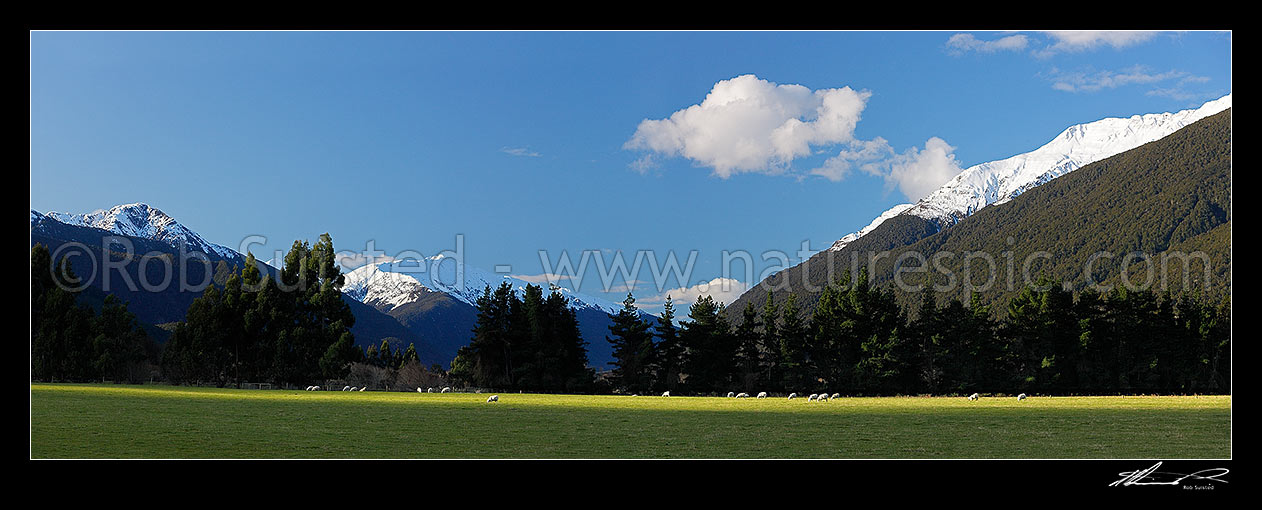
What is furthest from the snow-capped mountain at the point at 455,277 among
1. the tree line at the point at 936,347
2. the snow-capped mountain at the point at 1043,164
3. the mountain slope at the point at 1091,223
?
the snow-capped mountain at the point at 1043,164

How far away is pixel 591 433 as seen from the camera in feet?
41.8

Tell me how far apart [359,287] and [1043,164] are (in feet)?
259

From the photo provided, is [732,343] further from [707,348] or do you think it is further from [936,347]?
[936,347]

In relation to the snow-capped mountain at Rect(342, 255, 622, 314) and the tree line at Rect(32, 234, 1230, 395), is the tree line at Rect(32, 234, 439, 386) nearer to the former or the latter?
the tree line at Rect(32, 234, 1230, 395)

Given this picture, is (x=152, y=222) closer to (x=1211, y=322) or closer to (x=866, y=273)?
(x=866, y=273)

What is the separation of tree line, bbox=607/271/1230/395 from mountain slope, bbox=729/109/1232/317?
1285 inches

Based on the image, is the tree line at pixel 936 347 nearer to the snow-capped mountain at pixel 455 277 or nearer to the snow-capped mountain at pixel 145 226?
the snow-capped mountain at pixel 455 277

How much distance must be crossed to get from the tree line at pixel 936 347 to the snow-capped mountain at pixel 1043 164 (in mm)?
49220

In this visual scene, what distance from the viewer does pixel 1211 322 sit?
113ft

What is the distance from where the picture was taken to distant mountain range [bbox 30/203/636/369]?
3762 cm

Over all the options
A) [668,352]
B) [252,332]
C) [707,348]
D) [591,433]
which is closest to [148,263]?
[252,332]
